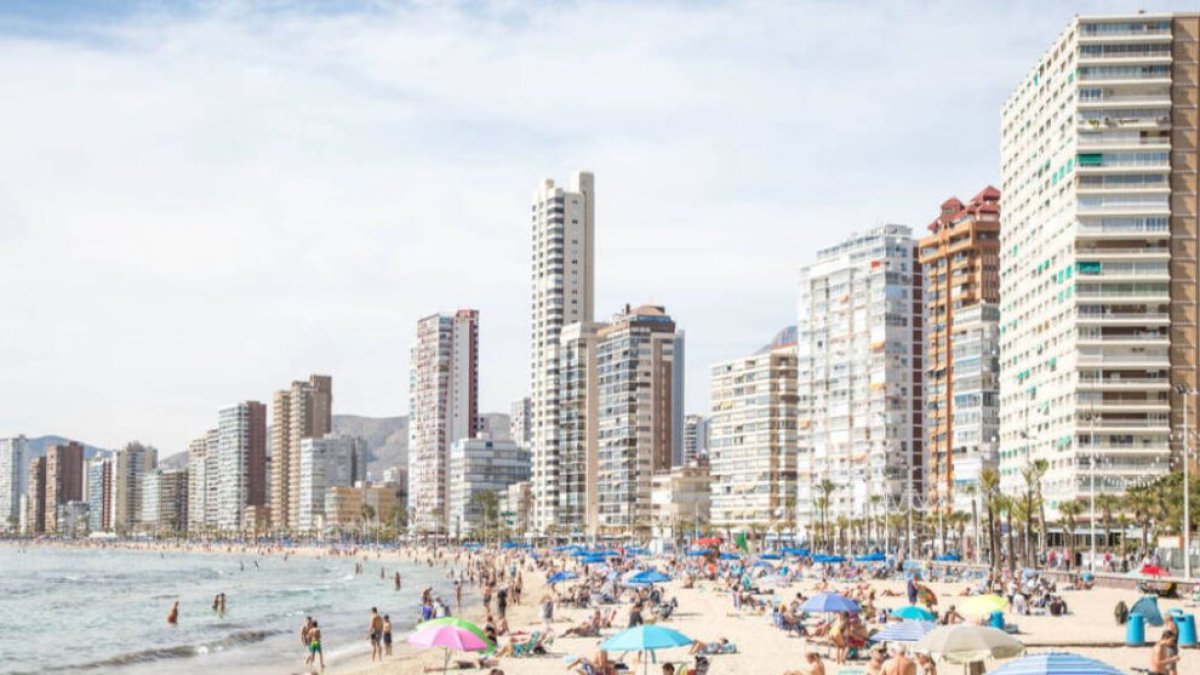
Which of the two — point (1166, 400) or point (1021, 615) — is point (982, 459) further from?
point (1021, 615)

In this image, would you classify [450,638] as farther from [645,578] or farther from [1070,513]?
[1070,513]

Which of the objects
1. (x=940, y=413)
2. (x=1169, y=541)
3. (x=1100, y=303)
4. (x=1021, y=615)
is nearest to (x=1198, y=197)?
(x=1100, y=303)

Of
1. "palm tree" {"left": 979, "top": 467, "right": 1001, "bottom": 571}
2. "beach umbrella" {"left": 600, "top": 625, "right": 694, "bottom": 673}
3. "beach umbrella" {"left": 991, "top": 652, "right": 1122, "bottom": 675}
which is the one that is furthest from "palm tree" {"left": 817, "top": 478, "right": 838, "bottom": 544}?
"beach umbrella" {"left": 991, "top": 652, "right": 1122, "bottom": 675}

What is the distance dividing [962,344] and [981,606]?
3978 inches

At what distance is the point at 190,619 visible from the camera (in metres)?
80.7

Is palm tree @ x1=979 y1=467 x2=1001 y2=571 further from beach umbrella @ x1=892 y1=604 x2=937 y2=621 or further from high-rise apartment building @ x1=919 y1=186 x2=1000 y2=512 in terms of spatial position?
beach umbrella @ x1=892 y1=604 x2=937 y2=621

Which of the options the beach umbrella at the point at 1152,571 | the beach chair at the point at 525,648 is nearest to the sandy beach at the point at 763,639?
the beach chair at the point at 525,648

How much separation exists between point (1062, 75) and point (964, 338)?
32.1 meters

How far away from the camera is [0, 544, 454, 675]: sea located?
2245 inches

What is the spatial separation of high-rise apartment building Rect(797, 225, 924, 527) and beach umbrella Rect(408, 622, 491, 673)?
394 feet

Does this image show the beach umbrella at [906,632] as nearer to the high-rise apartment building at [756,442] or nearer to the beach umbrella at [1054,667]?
the beach umbrella at [1054,667]

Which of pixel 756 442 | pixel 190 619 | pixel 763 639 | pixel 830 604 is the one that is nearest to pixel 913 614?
pixel 830 604

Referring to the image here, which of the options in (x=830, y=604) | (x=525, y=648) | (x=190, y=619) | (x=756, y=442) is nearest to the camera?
(x=830, y=604)

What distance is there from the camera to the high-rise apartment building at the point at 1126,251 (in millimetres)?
105625
